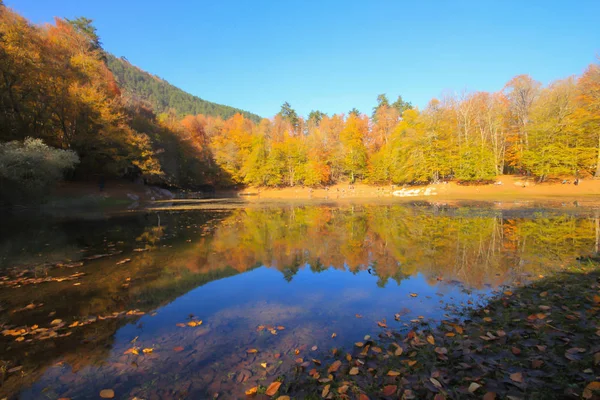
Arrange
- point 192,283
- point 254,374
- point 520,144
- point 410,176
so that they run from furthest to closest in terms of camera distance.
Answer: point 410,176
point 520,144
point 192,283
point 254,374

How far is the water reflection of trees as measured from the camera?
7.82m

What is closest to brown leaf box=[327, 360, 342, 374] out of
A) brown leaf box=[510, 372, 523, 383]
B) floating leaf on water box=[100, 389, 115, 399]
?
brown leaf box=[510, 372, 523, 383]

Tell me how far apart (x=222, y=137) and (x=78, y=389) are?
70.3 meters

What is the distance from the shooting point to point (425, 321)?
482 centimetres

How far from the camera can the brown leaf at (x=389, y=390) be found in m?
2.85

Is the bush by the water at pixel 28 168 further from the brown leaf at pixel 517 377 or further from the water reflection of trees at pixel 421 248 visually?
the brown leaf at pixel 517 377

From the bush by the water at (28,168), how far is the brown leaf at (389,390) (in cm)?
2652

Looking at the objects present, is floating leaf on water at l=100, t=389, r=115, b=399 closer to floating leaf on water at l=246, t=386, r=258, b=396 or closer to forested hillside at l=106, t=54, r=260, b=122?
floating leaf on water at l=246, t=386, r=258, b=396

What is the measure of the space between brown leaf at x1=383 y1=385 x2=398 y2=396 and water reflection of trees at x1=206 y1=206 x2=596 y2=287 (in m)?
4.27

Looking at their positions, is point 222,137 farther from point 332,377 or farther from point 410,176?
point 332,377

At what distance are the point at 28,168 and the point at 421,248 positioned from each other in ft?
88.4

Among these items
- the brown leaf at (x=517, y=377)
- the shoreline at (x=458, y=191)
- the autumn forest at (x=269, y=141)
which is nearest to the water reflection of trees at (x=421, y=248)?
the brown leaf at (x=517, y=377)

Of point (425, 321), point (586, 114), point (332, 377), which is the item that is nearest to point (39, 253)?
point (332, 377)

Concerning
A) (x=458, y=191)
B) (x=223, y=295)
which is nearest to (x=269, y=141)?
→ (x=458, y=191)
